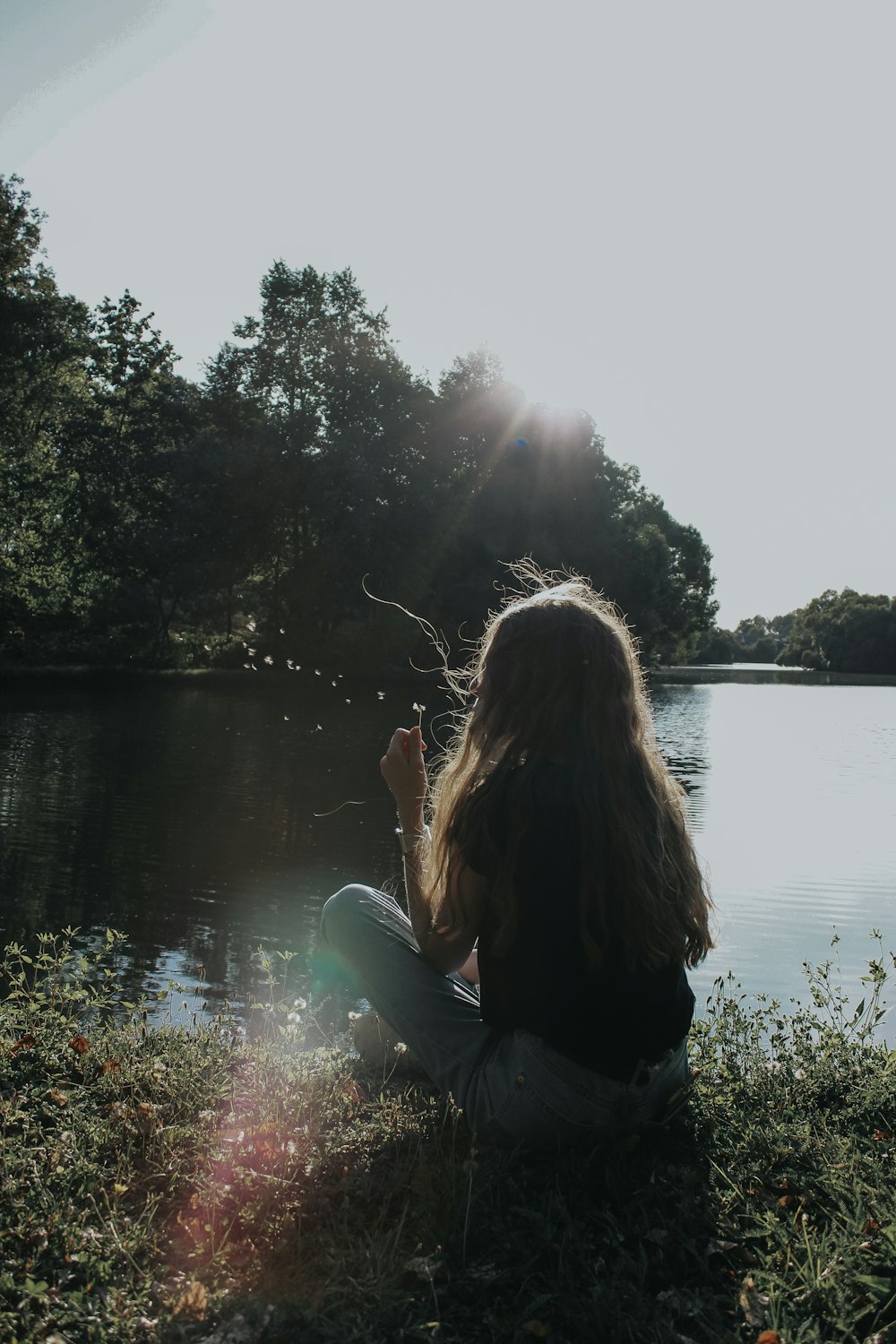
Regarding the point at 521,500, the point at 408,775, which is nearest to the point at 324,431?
the point at 521,500

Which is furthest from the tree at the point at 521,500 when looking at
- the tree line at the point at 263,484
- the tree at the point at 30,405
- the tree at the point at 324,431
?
the tree at the point at 30,405

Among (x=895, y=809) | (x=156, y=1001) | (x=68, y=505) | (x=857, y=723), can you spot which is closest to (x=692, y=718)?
(x=857, y=723)

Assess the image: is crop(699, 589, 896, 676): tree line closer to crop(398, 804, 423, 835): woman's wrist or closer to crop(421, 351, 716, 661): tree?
crop(421, 351, 716, 661): tree

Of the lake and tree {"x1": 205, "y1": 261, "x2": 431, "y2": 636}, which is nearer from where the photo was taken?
the lake

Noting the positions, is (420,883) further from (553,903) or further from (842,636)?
(842,636)

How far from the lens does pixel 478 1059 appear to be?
2.74m

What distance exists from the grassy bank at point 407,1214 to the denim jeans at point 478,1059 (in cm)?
9

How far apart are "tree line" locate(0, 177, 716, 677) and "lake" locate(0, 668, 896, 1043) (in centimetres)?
863

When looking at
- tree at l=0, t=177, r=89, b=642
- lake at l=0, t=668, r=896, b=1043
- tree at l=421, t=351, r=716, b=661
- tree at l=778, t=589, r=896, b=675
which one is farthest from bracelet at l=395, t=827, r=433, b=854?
tree at l=778, t=589, r=896, b=675

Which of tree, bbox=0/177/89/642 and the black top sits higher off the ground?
tree, bbox=0/177/89/642

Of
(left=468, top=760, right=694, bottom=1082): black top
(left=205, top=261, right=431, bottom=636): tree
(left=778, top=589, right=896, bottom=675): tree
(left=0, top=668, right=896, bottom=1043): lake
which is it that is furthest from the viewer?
(left=778, top=589, right=896, bottom=675): tree

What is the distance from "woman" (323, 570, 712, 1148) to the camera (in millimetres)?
2543

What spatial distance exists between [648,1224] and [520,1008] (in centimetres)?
55

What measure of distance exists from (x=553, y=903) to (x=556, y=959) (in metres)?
0.14
